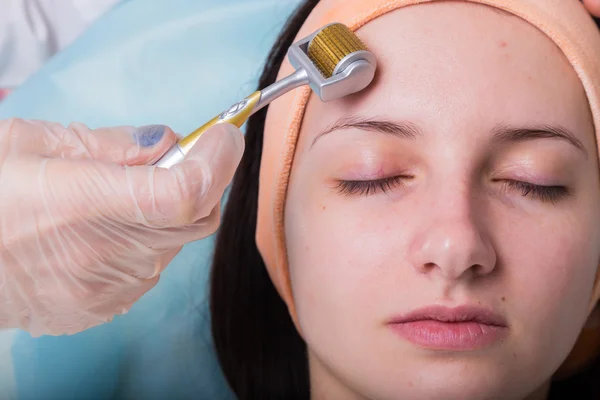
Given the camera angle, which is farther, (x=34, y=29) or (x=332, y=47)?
(x=34, y=29)

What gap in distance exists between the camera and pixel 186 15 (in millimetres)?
1770

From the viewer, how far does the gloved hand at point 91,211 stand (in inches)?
38.1

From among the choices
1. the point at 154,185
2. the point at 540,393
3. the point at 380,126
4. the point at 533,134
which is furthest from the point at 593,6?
the point at 154,185

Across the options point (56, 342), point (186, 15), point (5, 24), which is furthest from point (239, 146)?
point (5, 24)

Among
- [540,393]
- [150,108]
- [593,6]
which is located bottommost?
[540,393]

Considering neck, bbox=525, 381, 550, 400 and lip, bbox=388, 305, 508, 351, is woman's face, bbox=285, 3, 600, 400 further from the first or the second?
neck, bbox=525, 381, 550, 400

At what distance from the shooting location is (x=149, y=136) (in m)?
1.09

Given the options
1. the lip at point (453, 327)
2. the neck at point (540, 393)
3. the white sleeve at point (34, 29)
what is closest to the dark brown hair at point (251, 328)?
the neck at point (540, 393)

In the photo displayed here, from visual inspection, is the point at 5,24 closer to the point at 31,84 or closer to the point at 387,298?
the point at 31,84

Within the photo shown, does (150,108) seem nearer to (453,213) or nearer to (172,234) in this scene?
(172,234)

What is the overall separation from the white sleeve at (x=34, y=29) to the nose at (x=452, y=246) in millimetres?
1461

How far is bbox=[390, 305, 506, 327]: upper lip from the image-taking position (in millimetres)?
985

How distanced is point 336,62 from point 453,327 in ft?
1.32

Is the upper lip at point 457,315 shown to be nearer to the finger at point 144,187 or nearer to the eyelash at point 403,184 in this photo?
the eyelash at point 403,184
